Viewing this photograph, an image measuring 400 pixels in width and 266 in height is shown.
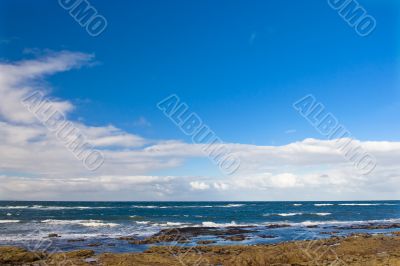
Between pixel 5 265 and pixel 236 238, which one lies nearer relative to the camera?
pixel 5 265

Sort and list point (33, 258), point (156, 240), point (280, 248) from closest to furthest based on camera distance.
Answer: point (33, 258), point (280, 248), point (156, 240)

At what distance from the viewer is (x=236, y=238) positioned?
1494 inches

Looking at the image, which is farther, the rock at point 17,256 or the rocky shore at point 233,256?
the rock at point 17,256

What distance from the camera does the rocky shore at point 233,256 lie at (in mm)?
22750

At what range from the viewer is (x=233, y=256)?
974 inches

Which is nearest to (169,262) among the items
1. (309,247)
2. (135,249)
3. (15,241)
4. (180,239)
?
(135,249)

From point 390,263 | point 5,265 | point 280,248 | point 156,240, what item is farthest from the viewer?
point 156,240

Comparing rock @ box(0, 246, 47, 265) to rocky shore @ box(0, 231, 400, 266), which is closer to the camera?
rocky shore @ box(0, 231, 400, 266)

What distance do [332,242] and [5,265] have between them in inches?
924

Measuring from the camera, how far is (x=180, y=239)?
3731 centimetres

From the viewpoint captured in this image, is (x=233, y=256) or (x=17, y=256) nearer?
(x=17, y=256)

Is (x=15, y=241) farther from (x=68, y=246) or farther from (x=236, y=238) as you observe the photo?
(x=236, y=238)

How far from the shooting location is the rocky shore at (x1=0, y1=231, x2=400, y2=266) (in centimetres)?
2275

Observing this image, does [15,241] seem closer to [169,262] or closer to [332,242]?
[169,262]
